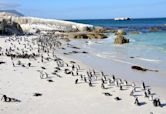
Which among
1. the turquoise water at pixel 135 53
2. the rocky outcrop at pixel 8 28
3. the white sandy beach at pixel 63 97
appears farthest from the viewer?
the rocky outcrop at pixel 8 28

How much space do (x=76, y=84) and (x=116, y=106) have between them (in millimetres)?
4632

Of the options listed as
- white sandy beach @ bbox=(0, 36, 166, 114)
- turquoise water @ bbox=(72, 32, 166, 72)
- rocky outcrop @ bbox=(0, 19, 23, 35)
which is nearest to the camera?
white sandy beach @ bbox=(0, 36, 166, 114)

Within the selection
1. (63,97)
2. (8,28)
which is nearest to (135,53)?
(63,97)

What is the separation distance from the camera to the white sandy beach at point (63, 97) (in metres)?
14.3

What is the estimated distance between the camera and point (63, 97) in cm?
1628

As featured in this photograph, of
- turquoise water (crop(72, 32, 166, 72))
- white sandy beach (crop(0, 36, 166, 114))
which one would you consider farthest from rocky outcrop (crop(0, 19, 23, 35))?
white sandy beach (crop(0, 36, 166, 114))

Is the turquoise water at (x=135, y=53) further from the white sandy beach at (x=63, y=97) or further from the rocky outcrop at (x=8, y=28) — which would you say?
the rocky outcrop at (x=8, y=28)

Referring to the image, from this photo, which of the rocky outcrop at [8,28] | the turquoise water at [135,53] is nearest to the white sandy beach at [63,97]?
the turquoise water at [135,53]

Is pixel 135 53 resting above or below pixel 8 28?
above

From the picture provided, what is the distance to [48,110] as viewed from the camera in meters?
14.1

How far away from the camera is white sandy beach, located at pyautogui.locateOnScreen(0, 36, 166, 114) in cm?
1426

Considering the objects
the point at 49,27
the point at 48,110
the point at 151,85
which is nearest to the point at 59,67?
the point at 151,85

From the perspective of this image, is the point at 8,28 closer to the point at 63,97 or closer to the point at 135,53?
the point at 135,53

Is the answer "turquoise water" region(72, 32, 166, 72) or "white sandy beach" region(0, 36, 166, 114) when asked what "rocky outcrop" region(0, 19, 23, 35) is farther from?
"white sandy beach" region(0, 36, 166, 114)
